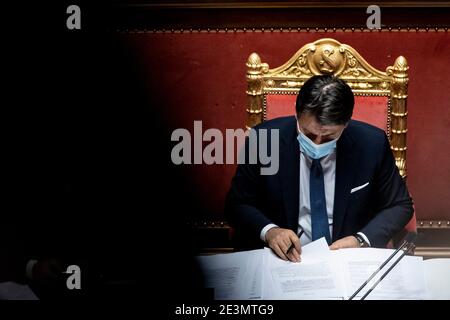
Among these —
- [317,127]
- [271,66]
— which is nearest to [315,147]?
[317,127]

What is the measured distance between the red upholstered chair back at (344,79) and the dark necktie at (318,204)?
30 cm

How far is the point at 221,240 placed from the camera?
336 centimetres

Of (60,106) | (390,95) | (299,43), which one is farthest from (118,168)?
(390,95)

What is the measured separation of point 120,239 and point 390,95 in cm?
102

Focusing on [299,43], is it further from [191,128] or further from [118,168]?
[118,168]

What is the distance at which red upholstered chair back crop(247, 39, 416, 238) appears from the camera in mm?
2439

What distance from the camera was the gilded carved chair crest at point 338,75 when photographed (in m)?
2.44

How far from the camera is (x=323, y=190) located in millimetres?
2271

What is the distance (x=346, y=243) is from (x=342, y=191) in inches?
8.1
